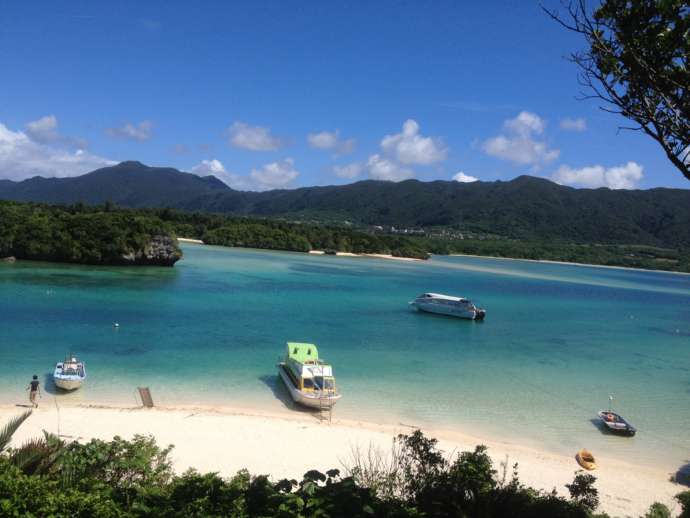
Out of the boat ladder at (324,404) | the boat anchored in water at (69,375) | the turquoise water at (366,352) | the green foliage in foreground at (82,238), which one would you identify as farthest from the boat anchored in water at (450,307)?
the green foliage in foreground at (82,238)

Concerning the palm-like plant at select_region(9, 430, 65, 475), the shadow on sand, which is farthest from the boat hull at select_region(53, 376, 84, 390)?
the palm-like plant at select_region(9, 430, 65, 475)

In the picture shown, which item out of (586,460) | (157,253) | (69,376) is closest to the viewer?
(586,460)

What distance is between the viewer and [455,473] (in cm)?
773

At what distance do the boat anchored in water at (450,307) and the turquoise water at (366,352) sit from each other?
1362 millimetres

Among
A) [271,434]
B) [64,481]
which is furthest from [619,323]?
[64,481]

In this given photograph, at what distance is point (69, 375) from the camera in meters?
18.2

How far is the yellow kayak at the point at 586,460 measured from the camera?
1491 centimetres

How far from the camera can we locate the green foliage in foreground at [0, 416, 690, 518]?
6246mm

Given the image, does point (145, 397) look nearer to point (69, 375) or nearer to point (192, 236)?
point (69, 375)

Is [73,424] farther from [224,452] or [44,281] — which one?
[44,281]

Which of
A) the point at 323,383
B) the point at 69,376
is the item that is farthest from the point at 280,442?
the point at 69,376

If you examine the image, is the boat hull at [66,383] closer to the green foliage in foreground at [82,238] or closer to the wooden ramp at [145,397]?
the wooden ramp at [145,397]

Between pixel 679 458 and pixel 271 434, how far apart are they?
13.5m

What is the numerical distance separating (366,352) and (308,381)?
9.41m
